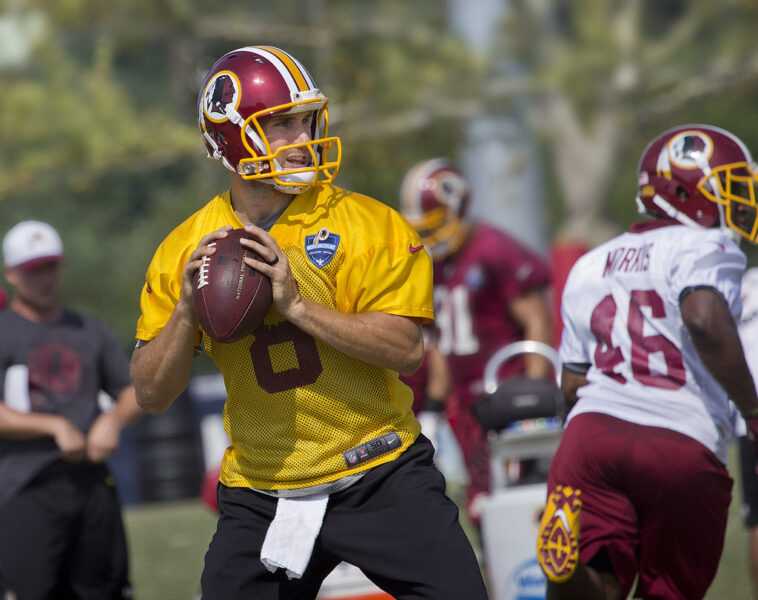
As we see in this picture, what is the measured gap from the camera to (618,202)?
61.6 ft

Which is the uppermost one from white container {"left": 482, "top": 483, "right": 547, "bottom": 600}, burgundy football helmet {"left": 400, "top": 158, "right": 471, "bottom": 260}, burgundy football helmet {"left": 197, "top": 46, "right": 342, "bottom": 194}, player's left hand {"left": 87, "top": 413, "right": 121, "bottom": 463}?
burgundy football helmet {"left": 197, "top": 46, "right": 342, "bottom": 194}

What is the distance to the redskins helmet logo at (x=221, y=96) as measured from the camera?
328 cm

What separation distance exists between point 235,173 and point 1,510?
221cm

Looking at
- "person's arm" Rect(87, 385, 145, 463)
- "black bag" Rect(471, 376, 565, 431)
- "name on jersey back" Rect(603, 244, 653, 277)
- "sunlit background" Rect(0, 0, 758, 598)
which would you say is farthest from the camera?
"sunlit background" Rect(0, 0, 758, 598)

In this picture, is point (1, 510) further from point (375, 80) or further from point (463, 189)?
point (375, 80)

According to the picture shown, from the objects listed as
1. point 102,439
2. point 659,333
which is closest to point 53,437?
point 102,439

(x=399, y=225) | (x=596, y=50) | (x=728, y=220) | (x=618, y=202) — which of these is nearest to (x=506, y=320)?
(x=728, y=220)

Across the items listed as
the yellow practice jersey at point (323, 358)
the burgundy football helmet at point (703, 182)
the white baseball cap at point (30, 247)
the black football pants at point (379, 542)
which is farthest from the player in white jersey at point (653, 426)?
the white baseball cap at point (30, 247)

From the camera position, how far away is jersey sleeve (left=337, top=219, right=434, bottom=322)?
3.22m

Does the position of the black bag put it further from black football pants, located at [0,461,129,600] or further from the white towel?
the white towel

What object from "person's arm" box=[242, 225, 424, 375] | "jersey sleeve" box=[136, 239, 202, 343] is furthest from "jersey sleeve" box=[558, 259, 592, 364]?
"jersey sleeve" box=[136, 239, 202, 343]

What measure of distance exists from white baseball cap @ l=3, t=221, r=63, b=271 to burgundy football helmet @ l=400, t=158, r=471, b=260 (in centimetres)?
210

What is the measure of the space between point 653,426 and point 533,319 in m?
2.58

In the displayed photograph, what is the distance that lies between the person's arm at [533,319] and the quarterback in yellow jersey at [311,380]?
306 cm
